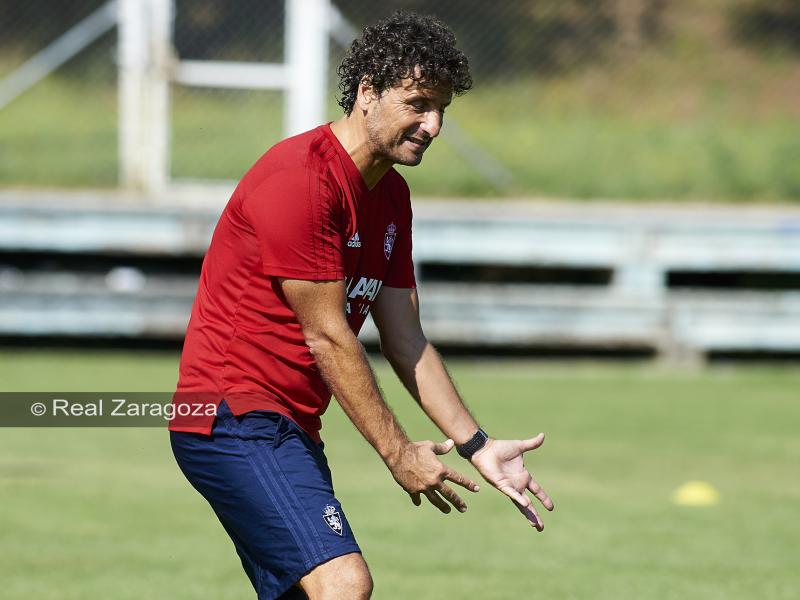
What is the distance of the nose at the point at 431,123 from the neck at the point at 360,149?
158mm

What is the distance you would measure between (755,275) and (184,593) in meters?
9.64

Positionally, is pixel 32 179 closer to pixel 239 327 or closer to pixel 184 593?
pixel 184 593

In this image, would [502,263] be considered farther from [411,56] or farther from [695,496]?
[411,56]

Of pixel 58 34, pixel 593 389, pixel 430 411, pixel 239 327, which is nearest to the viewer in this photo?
pixel 239 327

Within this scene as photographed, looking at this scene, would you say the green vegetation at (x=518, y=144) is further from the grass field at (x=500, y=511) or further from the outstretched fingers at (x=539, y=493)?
the outstretched fingers at (x=539, y=493)

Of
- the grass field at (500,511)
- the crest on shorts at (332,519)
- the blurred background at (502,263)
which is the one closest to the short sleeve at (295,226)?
the crest on shorts at (332,519)

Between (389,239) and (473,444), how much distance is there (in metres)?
0.68

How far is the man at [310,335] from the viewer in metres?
3.97

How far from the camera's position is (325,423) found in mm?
10414

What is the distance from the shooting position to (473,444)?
4473 mm

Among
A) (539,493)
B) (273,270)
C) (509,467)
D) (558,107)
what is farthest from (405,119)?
(558,107)

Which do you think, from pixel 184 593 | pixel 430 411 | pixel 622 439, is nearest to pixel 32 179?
pixel 622 439

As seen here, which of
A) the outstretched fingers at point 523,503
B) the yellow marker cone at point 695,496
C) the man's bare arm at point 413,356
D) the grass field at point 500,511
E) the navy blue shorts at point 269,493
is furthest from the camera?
the yellow marker cone at point 695,496

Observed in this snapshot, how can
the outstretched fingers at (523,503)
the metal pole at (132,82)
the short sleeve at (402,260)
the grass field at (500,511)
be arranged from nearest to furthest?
the outstretched fingers at (523,503)
the short sleeve at (402,260)
the grass field at (500,511)
the metal pole at (132,82)
